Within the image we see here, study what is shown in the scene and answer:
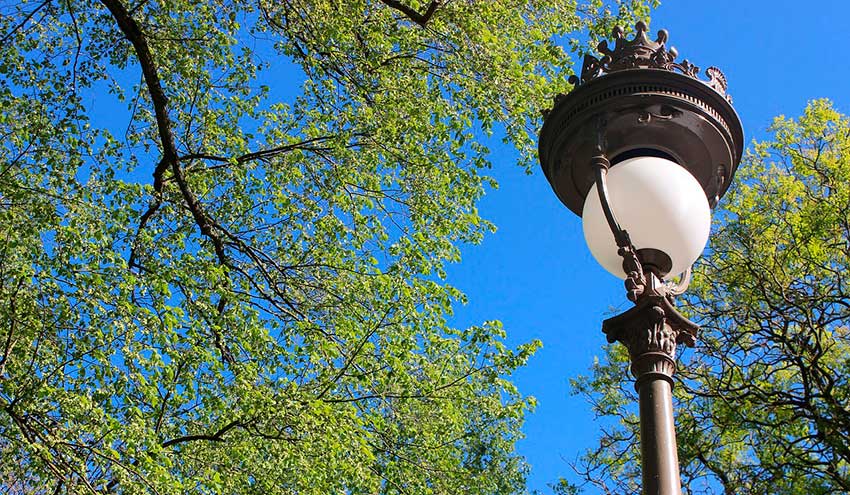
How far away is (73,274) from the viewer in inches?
367

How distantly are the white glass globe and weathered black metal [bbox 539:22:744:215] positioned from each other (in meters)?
0.18

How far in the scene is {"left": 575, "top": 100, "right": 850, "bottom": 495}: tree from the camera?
13703 mm

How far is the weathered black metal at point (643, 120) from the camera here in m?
3.67

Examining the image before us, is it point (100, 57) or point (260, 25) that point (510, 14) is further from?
point (100, 57)

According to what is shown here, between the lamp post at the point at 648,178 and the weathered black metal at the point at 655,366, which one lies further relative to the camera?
the lamp post at the point at 648,178

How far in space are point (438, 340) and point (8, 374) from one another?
5.05 m

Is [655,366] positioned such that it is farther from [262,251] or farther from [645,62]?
[262,251]

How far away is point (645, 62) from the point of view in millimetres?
3898

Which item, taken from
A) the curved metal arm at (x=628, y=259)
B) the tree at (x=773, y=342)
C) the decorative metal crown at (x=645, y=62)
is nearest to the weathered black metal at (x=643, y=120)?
the decorative metal crown at (x=645, y=62)

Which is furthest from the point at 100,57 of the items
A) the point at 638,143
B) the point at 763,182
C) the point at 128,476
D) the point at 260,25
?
the point at 763,182

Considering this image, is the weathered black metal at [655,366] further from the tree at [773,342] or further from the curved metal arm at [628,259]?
the tree at [773,342]

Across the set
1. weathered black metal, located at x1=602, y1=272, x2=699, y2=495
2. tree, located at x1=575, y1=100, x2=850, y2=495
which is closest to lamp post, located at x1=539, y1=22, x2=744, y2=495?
weathered black metal, located at x1=602, y1=272, x2=699, y2=495

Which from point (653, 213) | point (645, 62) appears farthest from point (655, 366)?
point (645, 62)

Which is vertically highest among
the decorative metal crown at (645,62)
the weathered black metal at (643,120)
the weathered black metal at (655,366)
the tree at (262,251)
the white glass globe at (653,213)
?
the tree at (262,251)
